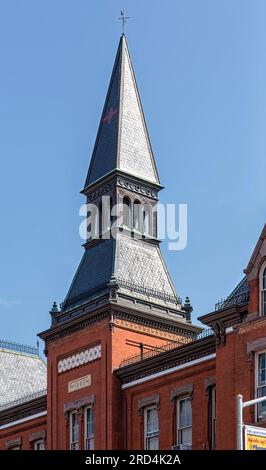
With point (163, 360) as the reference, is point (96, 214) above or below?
above

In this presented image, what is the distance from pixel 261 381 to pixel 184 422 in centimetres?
690

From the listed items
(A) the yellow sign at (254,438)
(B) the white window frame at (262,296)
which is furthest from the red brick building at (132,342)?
(A) the yellow sign at (254,438)

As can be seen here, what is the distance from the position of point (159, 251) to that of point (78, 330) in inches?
262

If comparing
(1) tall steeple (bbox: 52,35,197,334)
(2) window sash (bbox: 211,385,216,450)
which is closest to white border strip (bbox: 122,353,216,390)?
(2) window sash (bbox: 211,385,216,450)

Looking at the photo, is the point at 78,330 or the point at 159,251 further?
the point at 159,251

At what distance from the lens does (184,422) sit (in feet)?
179

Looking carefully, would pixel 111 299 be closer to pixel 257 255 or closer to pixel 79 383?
pixel 79 383

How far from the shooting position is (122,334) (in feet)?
193

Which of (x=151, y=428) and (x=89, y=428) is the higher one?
(x=89, y=428)

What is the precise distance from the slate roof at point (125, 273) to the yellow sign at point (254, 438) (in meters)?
27.4

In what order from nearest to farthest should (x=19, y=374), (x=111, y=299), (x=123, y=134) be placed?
(x=111, y=299) → (x=123, y=134) → (x=19, y=374)

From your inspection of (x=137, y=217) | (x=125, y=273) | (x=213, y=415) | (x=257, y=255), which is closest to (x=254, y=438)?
(x=257, y=255)
